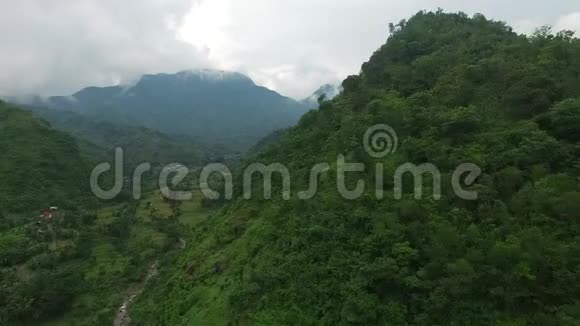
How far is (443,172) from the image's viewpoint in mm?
17828

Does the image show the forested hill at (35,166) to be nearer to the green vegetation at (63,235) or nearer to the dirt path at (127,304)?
the green vegetation at (63,235)

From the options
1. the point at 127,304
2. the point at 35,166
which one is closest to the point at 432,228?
the point at 127,304

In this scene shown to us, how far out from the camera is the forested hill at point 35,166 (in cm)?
5191

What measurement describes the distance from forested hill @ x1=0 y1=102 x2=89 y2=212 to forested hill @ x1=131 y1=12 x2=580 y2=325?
3171cm

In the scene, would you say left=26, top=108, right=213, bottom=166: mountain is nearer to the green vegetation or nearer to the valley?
the green vegetation

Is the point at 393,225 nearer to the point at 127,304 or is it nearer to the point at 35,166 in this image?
the point at 127,304

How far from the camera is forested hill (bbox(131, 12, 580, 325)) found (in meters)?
13.0

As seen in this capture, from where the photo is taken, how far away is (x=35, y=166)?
2263 inches

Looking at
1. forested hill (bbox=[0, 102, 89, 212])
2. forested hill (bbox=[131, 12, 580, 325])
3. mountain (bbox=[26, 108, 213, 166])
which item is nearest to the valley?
forested hill (bbox=[131, 12, 580, 325])

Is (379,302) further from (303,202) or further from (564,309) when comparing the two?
(303,202)

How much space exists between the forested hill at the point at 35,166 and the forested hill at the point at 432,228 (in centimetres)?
3171

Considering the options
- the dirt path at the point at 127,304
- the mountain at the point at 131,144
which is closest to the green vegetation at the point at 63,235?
the dirt path at the point at 127,304

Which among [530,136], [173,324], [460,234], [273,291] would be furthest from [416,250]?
[173,324]

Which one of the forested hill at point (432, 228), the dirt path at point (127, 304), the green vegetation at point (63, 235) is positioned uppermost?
the forested hill at point (432, 228)
